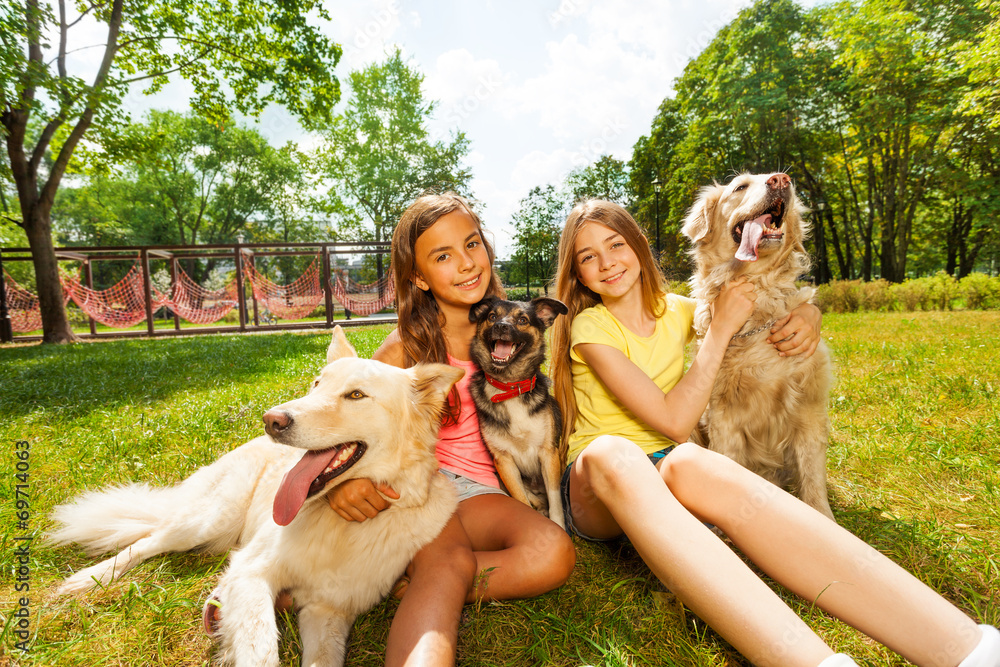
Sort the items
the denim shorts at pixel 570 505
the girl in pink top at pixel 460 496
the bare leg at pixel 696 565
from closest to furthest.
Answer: the bare leg at pixel 696 565 < the girl in pink top at pixel 460 496 < the denim shorts at pixel 570 505

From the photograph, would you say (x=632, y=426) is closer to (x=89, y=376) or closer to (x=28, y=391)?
(x=28, y=391)

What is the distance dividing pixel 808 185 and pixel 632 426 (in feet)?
81.4

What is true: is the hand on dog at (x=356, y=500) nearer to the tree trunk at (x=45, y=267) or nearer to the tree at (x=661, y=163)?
the tree trunk at (x=45, y=267)

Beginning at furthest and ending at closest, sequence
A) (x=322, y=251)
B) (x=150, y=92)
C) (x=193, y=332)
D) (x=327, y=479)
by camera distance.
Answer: (x=193, y=332) → (x=322, y=251) → (x=150, y=92) → (x=327, y=479)

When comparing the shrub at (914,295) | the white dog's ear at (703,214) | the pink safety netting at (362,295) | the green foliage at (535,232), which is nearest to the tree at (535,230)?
the green foliage at (535,232)

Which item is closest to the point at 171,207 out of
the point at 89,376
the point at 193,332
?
the point at 193,332

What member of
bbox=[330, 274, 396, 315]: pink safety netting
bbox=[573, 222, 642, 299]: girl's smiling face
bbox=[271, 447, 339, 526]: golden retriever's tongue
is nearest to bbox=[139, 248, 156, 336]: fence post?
bbox=[330, 274, 396, 315]: pink safety netting

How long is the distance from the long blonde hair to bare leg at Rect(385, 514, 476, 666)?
1124 mm

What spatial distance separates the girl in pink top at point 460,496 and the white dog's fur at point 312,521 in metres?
0.11

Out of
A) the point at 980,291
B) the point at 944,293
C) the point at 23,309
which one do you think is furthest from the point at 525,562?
the point at 23,309

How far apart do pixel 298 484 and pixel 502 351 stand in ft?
4.87

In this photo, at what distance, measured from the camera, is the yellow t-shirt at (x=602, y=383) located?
246 cm

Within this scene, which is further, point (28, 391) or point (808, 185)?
point (808, 185)

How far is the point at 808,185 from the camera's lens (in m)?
21.7
